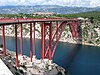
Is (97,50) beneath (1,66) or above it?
beneath

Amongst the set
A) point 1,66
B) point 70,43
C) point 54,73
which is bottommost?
point 70,43

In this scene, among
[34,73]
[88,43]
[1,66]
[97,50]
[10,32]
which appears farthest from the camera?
[10,32]

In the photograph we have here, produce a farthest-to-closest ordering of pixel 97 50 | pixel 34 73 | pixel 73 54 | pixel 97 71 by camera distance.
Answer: pixel 97 50
pixel 73 54
pixel 97 71
pixel 34 73

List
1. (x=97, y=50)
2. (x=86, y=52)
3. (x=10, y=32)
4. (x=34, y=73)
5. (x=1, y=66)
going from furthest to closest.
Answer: (x=10, y=32), (x=97, y=50), (x=86, y=52), (x=34, y=73), (x=1, y=66)

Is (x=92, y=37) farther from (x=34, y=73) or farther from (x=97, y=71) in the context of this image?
(x=34, y=73)

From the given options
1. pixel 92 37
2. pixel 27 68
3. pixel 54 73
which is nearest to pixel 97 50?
pixel 92 37

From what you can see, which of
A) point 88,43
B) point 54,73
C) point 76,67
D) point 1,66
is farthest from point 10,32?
point 1,66

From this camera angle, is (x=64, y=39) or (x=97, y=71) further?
(x=64, y=39)

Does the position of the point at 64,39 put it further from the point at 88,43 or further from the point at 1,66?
the point at 1,66

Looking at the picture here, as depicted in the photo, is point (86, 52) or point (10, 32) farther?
point (10, 32)
